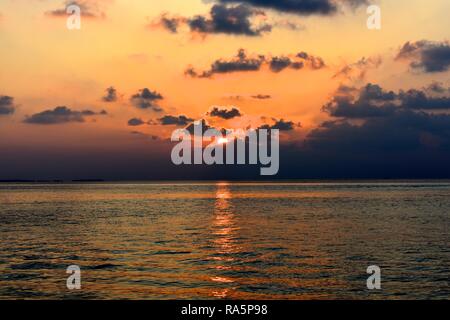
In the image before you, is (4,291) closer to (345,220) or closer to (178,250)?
(178,250)

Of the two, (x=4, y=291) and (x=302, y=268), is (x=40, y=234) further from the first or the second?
(x=302, y=268)

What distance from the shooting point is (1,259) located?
3856 cm

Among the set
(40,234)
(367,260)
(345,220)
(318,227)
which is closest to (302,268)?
(367,260)

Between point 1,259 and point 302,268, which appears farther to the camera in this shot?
point 1,259

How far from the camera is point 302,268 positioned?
111 ft
